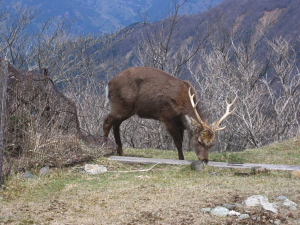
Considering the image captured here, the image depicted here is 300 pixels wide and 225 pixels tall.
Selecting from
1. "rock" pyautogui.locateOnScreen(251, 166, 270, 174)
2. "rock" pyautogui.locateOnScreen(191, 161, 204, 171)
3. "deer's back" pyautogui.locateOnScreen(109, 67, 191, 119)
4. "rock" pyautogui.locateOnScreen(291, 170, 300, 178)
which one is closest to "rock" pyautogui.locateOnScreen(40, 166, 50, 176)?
"rock" pyautogui.locateOnScreen(191, 161, 204, 171)

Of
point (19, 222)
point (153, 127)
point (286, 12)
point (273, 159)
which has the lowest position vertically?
point (19, 222)

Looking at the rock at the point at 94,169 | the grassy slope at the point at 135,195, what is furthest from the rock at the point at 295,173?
the rock at the point at 94,169

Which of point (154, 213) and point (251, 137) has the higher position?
point (251, 137)

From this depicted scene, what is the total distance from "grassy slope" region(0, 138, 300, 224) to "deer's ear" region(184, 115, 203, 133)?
0.89 metres

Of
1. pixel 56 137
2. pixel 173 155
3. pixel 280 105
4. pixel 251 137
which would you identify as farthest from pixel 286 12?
pixel 56 137

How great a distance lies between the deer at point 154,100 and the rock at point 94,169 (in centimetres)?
192

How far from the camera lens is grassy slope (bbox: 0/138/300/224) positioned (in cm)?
488

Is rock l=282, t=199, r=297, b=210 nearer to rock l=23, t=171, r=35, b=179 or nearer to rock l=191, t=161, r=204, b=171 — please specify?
rock l=191, t=161, r=204, b=171

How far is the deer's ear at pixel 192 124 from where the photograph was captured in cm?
836

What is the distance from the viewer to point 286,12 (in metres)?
30.5

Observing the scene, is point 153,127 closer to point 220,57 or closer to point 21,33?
point 220,57

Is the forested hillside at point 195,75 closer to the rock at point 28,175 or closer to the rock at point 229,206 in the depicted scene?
the rock at point 28,175

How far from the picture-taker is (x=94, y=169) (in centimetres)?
757

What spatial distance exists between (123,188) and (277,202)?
2.17 m
